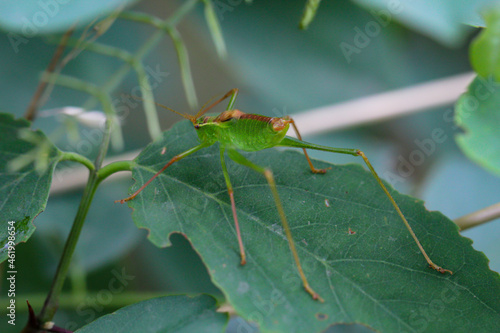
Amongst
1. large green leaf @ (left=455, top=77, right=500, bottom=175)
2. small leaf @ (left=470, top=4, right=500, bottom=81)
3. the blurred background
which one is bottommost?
the blurred background

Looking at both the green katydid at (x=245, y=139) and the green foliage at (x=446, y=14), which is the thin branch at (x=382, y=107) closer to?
the green katydid at (x=245, y=139)

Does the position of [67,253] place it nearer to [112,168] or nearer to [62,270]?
[62,270]

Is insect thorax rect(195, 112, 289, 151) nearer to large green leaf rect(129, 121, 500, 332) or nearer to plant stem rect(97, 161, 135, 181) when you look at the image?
large green leaf rect(129, 121, 500, 332)

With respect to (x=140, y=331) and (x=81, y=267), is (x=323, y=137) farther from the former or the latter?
(x=140, y=331)

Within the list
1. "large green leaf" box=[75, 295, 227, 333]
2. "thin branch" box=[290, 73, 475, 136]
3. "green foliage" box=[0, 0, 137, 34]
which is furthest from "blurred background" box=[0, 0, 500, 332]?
"large green leaf" box=[75, 295, 227, 333]

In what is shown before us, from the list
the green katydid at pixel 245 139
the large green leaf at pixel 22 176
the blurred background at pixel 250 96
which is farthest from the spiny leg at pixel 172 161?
the blurred background at pixel 250 96

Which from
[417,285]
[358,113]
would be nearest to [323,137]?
[358,113]
